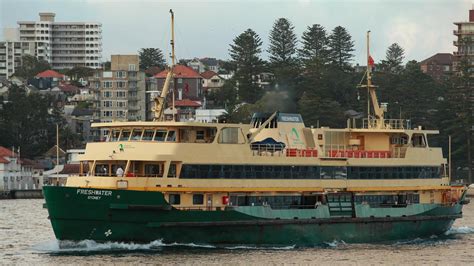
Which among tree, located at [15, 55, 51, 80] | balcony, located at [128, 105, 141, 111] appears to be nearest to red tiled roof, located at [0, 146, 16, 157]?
balcony, located at [128, 105, 141, 111]

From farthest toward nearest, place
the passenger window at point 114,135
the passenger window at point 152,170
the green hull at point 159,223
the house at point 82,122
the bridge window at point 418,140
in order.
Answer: the house at point 82,122 < the bridge window at point 418,140 < the passenger window at point 114,135 < the passenger window at point 152,170 < the green hull at point 159,223

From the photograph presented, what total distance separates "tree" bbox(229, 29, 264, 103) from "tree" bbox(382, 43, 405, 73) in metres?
14.1

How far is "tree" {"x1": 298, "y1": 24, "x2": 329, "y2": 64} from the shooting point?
136m

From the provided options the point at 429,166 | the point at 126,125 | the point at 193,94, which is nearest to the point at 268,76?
the point at 193,94

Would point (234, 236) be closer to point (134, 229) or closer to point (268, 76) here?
point (134, 229)

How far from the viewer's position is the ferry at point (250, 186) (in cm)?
4675

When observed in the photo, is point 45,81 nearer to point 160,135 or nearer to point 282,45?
point 282,45

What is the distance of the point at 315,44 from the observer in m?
137

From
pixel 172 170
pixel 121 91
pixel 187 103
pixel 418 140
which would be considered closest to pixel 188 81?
pixel 121 91

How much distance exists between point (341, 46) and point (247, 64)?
15.5 metres

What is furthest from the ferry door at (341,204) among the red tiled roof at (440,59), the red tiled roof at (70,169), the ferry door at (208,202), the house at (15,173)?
the red tiled roof at (440,59)

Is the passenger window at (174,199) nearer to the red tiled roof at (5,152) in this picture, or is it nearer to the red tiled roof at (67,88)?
the red tiled roof at (5,152)

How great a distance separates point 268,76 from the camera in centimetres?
12731

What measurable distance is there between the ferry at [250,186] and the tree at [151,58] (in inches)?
4643
